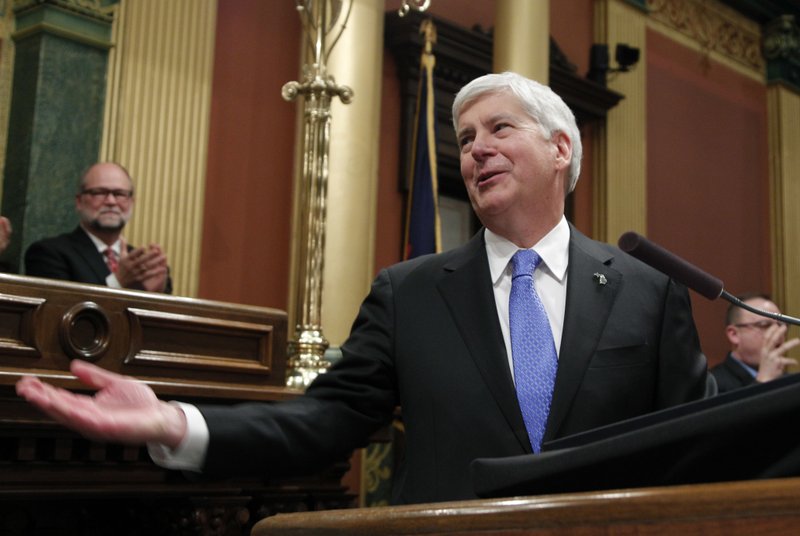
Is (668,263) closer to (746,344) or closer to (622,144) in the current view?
(746,344)

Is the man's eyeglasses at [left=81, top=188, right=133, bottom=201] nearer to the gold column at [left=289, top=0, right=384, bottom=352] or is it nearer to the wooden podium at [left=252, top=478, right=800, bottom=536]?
the gold column at [left=289, top=0, right=384, bottom=352]

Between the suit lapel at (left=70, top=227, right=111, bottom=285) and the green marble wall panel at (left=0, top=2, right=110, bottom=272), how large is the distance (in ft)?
1.66

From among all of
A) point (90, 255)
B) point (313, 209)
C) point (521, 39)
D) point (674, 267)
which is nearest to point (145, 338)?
point (313, 209)

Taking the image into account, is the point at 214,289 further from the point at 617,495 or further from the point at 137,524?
the point at 617,495

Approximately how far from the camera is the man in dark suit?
1528mm

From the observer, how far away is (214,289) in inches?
188

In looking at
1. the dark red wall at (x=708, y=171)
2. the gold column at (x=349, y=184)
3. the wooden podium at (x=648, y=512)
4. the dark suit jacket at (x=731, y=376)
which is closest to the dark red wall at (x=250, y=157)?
the gold column at (x=349, y=184)

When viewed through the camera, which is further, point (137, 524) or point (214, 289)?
point (214, 289)

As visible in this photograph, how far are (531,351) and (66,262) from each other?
224 cm

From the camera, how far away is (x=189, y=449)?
131 centimetres

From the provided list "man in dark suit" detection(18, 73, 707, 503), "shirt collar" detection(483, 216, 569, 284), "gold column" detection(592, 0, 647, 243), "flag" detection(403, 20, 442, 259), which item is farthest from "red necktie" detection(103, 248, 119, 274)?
"gold column" detection(592, 0, 647, 243)

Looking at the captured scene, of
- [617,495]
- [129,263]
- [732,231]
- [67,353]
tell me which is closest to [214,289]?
[129,263]

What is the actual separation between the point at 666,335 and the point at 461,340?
1.08 ft

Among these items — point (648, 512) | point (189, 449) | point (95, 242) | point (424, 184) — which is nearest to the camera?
point (648, 512)
